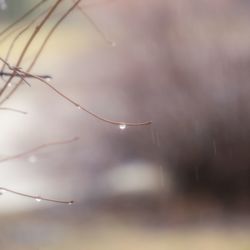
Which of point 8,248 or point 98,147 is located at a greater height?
point 98,147

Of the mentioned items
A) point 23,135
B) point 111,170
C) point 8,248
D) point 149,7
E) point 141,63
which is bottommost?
point 8,248

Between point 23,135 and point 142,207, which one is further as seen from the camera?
point 23,135

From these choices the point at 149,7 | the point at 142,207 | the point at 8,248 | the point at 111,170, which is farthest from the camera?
the point at 149,7

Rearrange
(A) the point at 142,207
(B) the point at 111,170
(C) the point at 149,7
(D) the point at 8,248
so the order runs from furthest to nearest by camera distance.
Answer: (C) the point at 149,7, (B) the point at 111,170, (A) the point at 142,207, (D) the point at 8,248

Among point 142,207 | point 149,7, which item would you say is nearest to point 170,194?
point 142,207

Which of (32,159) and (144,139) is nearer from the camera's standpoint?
(144,139)

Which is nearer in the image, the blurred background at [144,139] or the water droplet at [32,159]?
the blurred background at [144,139]

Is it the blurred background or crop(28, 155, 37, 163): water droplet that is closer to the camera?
the blurred background

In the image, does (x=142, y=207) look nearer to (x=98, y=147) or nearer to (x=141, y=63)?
(x=98, y=147)
